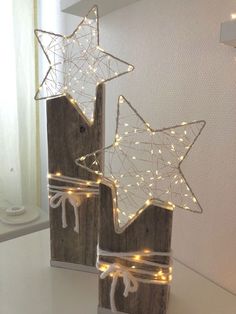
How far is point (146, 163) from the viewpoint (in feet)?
2.78

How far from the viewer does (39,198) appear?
1491 mm

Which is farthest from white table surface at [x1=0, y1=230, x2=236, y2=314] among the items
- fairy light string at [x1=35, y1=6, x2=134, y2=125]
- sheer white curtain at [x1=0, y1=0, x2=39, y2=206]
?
sheer white curtain at [x1=0, y1=0, x2=39, y2=206]

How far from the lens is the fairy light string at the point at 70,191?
28.2 inches

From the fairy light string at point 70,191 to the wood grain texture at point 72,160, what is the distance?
0.01m

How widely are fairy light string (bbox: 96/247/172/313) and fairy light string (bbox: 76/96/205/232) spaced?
125 mm

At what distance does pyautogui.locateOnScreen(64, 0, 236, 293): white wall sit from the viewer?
0.66 meters

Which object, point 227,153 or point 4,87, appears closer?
point 227,153

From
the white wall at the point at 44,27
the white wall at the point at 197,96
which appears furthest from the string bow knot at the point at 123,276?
the white wall at the point at 44,27

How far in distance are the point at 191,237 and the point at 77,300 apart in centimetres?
31

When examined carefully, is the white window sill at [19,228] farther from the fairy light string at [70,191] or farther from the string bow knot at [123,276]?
the string bow knot at [123,276]

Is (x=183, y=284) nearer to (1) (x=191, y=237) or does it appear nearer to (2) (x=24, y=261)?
(1) (x=191, y=237)

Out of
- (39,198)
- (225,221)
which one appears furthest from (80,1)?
(39,198)

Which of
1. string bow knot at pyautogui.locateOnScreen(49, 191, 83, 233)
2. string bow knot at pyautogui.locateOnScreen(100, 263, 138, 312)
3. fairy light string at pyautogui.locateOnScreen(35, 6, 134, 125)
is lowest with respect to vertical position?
string bow knot at pyautogui.locateOnScreen(100, 263, 138, 312)

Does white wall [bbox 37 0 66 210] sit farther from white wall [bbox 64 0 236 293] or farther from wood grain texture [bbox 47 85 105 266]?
wood grain texture [bbox 47 85 105 266]
